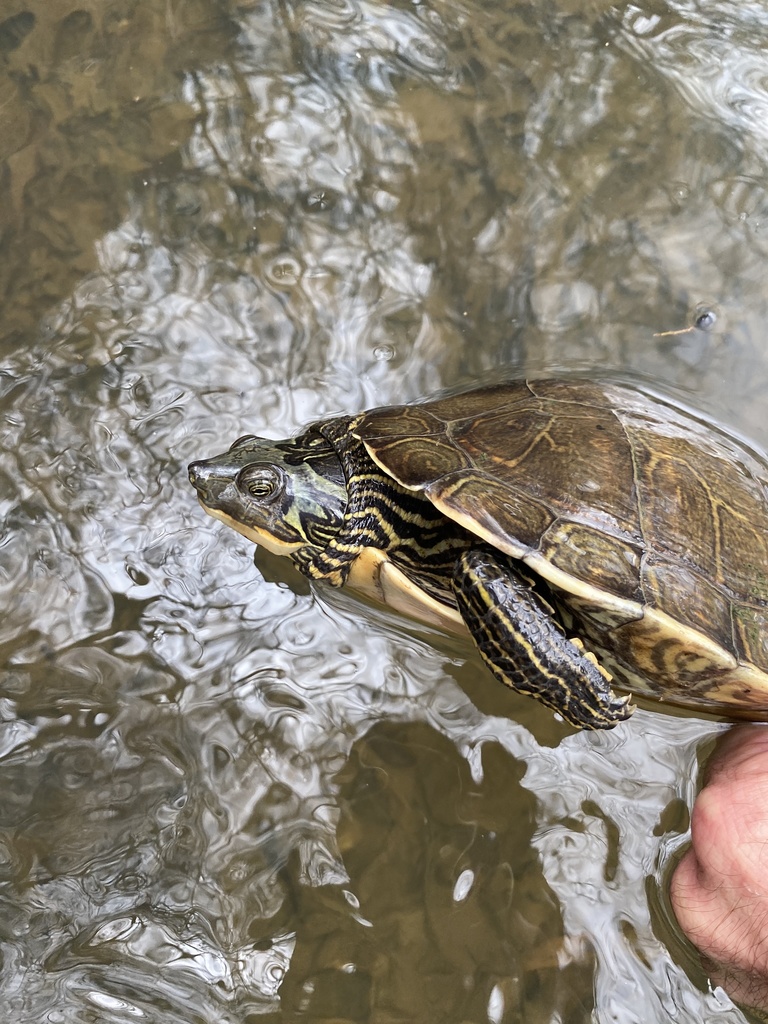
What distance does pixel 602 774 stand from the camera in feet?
10.3

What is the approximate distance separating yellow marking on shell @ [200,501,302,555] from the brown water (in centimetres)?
37

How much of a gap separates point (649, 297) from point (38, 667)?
318cm

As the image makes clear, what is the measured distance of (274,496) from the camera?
9.64ft

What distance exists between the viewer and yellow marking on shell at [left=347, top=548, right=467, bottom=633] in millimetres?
2893

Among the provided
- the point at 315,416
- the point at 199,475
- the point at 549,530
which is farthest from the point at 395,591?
the point at 315,416

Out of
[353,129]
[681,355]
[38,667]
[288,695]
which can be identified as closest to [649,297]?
[681,355]

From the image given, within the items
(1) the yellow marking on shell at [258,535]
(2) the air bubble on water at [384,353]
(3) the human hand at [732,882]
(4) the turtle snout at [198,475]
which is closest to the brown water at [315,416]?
(2) the air bubble on water at [384,353]

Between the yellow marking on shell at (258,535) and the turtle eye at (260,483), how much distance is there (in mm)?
123

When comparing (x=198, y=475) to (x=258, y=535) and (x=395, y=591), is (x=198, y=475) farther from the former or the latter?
(x=395, y=591)

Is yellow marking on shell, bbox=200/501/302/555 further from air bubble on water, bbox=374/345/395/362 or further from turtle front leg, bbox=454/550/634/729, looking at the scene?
air bubble on water, bbox=374/345/395/362

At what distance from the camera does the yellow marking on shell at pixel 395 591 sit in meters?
2.89

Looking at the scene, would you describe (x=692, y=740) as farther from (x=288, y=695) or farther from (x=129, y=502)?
(x=129, y=502)

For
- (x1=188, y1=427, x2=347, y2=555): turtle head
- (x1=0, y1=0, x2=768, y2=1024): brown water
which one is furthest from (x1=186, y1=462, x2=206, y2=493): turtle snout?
(x1=0, y1=0, x2=768, y2=1024): brown water

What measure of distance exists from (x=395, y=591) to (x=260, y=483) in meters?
0.64
